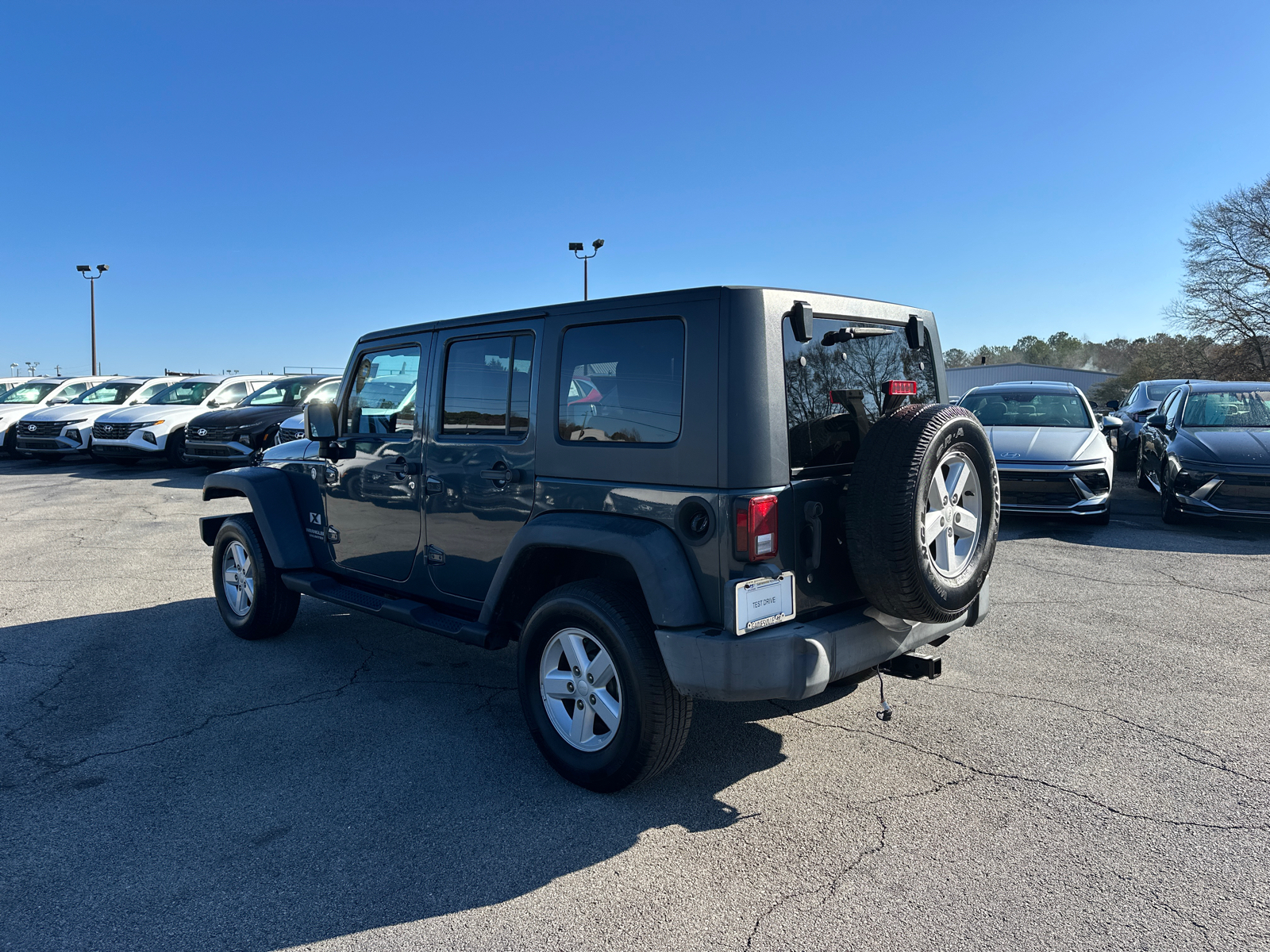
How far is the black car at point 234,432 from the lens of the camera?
1389 centimetres

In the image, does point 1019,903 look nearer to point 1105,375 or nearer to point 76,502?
point 76,502

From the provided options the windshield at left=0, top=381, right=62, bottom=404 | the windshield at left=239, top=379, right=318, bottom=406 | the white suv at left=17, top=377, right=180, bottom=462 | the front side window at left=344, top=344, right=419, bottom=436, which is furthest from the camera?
the windshield at left=0, top=381, right=62, bottom=404

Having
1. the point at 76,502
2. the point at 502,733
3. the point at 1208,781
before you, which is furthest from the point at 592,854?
the point at 76,502

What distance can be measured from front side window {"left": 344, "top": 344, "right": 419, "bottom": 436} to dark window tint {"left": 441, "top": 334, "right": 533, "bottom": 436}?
33 centimetres

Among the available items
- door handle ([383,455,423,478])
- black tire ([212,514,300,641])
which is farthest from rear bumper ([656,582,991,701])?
black tire ([212,514,300,641])

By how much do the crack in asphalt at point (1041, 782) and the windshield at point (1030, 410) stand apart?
6.83m

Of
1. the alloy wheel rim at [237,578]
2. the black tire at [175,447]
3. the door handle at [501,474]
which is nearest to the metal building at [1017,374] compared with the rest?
the black tire at [175,447]

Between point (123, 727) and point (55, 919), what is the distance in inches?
64.7

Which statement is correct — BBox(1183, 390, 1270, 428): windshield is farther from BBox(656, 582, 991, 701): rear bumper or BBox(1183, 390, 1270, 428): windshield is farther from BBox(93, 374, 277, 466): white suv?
BBox(93, 374, 277, 466): white suv

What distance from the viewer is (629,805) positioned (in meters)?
3.25

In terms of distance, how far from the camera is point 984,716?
13.3 ft

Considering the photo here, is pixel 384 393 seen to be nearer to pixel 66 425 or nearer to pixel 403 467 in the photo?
pixel 403 467

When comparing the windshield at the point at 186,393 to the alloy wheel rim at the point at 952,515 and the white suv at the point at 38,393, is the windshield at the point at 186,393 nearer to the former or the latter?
the white suv at the point at 38,393

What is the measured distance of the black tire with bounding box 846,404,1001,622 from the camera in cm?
301
